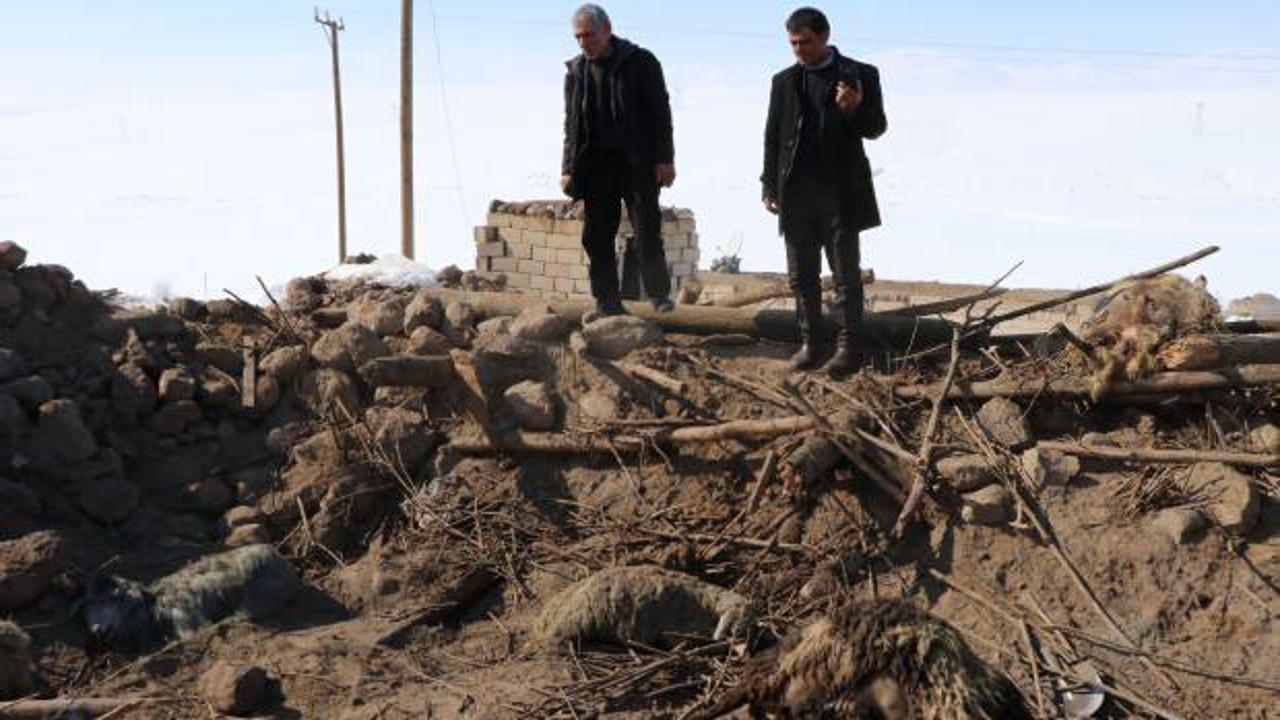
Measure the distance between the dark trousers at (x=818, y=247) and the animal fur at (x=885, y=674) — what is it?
2904 mm

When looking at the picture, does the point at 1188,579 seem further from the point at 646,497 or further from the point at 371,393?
the point at 371,393

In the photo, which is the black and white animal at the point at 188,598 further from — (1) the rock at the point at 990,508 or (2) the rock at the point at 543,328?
(1) the rock at the point at 990,508

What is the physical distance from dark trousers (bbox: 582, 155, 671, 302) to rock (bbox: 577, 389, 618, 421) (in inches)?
29.4

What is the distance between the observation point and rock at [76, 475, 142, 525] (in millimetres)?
7398

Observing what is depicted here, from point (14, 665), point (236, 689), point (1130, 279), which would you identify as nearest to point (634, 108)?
point (1130, 279)

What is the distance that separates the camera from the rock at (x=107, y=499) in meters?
7.40

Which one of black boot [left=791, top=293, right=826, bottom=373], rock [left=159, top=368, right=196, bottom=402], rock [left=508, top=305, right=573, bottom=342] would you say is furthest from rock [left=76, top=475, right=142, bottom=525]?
black boot [left=791, top=293, right=826, bottom=373]

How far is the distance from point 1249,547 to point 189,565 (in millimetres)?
4805

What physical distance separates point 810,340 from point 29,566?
3.87 m

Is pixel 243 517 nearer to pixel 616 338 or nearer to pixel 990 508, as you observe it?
pixel 616 338

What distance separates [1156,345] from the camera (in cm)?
702

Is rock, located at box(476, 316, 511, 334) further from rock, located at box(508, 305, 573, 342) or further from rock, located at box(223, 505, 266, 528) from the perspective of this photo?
rock, located at box(223, 505, 266, 528)

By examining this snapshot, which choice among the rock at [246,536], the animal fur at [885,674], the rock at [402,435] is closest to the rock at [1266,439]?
the animal fur at [885,674]

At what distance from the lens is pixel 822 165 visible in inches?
287
